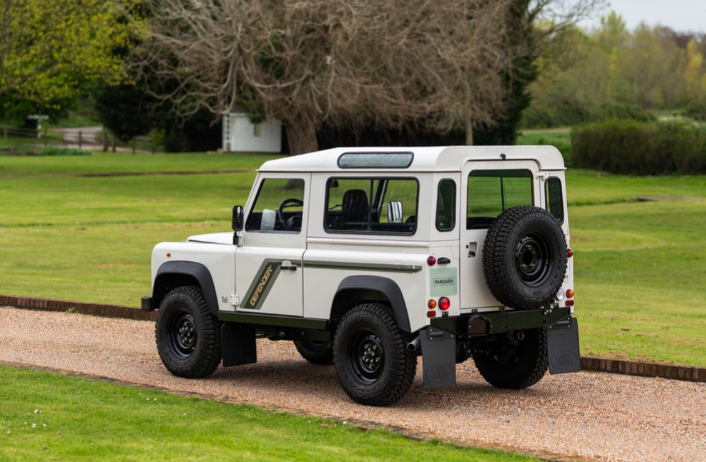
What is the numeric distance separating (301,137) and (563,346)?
32.3 metres

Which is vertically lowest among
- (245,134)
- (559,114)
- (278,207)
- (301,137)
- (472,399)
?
(472,399)

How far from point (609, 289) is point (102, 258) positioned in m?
9.39

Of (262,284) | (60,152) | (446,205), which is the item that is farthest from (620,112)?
(446,205)

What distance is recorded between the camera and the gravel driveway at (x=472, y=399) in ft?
27.5

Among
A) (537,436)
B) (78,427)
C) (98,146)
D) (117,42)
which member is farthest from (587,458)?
(98,146)

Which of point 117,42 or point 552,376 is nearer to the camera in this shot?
point 552,376

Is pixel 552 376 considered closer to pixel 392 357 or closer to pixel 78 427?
pixel 392 357

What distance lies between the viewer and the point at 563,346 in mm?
10250

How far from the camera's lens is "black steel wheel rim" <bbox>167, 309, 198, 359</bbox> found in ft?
36.7

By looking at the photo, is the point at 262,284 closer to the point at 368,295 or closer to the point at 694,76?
the point at 368,295

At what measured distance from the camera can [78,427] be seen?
8328 millimetres

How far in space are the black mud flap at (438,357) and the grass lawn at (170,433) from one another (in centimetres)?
100

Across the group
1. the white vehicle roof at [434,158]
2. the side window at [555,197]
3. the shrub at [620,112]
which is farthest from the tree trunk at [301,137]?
the shrub at [620,112]

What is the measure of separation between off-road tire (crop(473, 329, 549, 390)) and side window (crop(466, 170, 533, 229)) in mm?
1203
